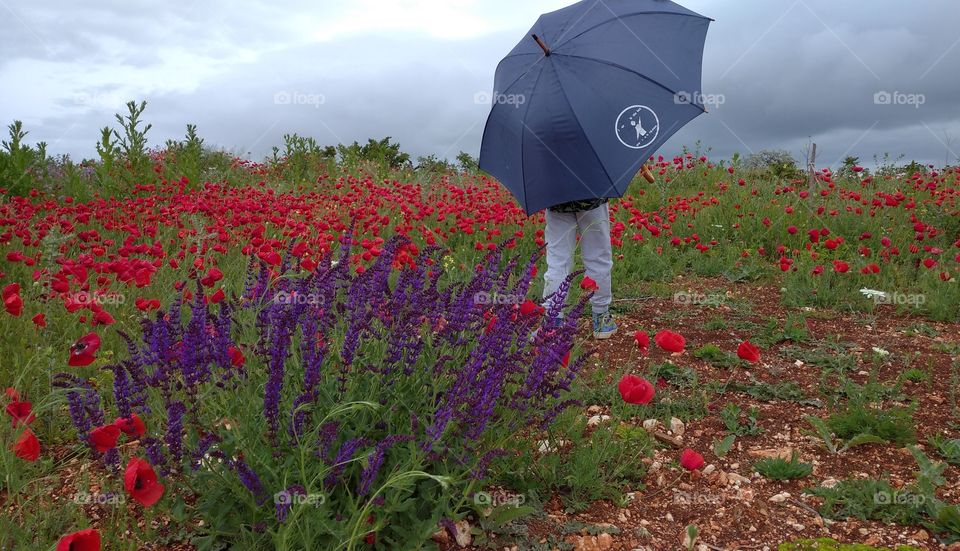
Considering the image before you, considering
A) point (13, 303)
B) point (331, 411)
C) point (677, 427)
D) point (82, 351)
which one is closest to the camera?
point (331, 411)

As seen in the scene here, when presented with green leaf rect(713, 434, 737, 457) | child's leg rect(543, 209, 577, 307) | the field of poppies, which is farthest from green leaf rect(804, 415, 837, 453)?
child's leg rect(543, 209, 577, 307)

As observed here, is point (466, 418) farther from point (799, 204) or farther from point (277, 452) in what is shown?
point (799, 204)

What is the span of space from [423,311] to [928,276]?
6021mm

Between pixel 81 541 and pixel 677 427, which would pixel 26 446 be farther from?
pixel 677 427

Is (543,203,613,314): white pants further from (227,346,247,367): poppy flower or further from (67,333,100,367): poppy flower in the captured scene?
(67,333,100,367): poppy flower

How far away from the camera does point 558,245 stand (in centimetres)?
472

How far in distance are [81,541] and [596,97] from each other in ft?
11.0

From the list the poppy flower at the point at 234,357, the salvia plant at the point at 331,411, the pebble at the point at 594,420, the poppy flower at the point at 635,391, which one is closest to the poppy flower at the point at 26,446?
the salvia plant at the point at 331,411

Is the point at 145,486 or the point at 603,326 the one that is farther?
the point at 603,326

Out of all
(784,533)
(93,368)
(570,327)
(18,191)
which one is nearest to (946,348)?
(784,533)

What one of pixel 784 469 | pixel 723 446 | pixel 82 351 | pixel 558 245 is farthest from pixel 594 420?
pixel 82 351

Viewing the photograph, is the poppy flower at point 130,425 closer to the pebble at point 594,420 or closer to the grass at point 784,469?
the pebble at point 594,420

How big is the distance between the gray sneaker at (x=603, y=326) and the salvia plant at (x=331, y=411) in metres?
2.18

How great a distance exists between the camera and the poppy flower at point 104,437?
6.49 ft
